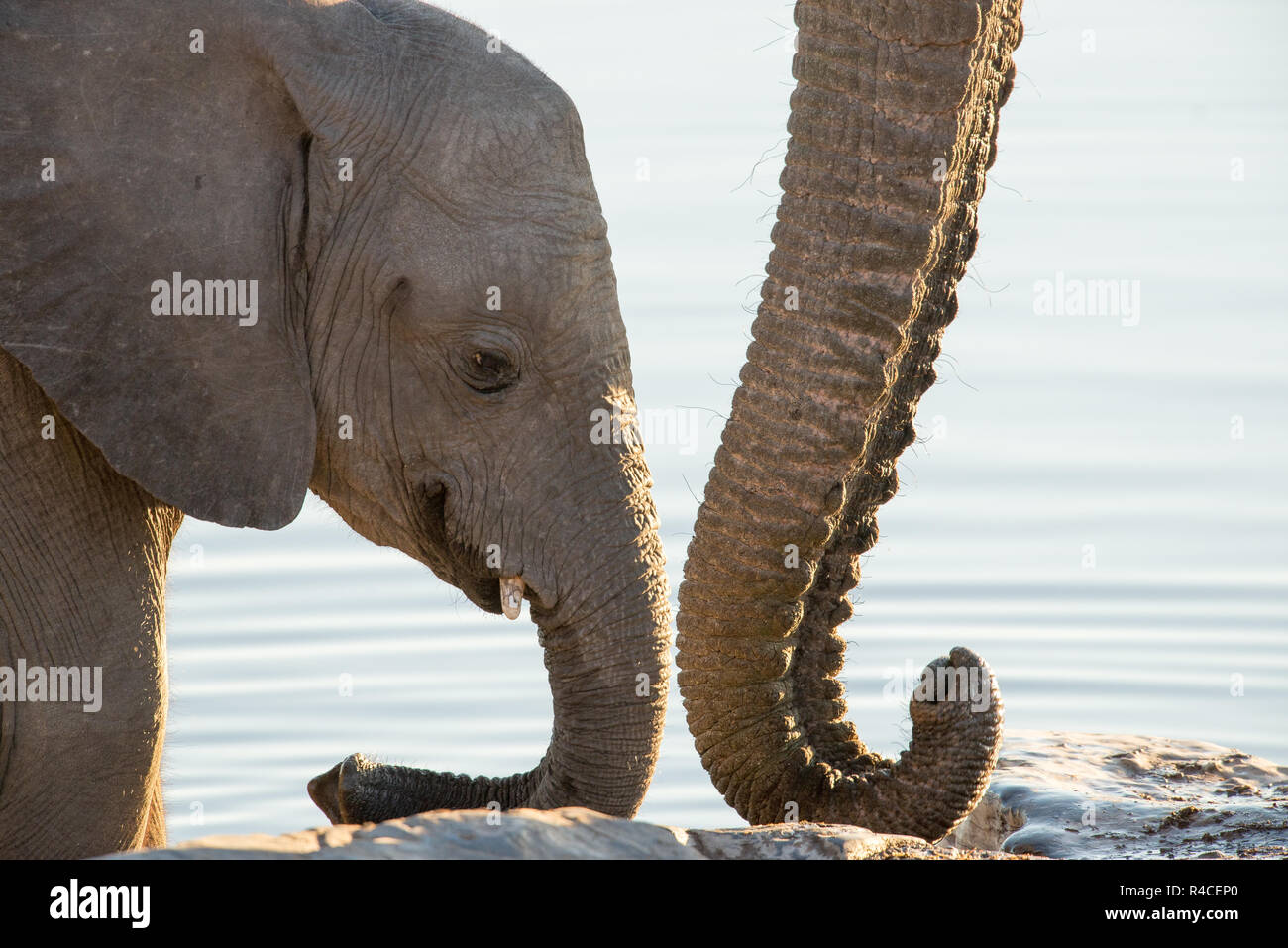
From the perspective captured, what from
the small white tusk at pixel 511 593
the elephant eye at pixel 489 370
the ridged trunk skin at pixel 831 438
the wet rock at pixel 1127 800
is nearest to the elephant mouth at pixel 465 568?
the small white tusk at pixel 511 593

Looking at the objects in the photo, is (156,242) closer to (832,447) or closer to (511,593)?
(511,593)

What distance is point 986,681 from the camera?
5.52 m

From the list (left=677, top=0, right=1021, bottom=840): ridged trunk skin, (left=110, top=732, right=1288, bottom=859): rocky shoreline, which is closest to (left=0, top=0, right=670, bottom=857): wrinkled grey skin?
(left=677, top=0, right=1021, bottom=840): ridged trunk skin

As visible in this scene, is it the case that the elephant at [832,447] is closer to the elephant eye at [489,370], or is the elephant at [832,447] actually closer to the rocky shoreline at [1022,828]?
the rocky shoreline at [1022,828]

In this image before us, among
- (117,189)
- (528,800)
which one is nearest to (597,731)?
(528,800)

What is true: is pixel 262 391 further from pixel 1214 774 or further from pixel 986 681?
pixel 1214 774

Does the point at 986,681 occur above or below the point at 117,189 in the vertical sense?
below

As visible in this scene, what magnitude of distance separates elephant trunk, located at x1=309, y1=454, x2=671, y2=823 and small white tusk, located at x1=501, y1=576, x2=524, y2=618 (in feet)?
0.18

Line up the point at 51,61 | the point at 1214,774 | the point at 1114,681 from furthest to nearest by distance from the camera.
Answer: the point at 1114,681, the point at 1214,774, the point at 51,61

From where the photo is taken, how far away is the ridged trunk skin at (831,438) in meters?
5.53

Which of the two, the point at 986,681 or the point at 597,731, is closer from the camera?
the point at 597,731

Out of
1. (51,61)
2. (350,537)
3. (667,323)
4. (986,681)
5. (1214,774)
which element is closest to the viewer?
(51,61)

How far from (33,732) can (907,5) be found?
282cm

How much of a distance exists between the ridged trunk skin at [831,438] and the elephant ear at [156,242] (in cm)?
134
